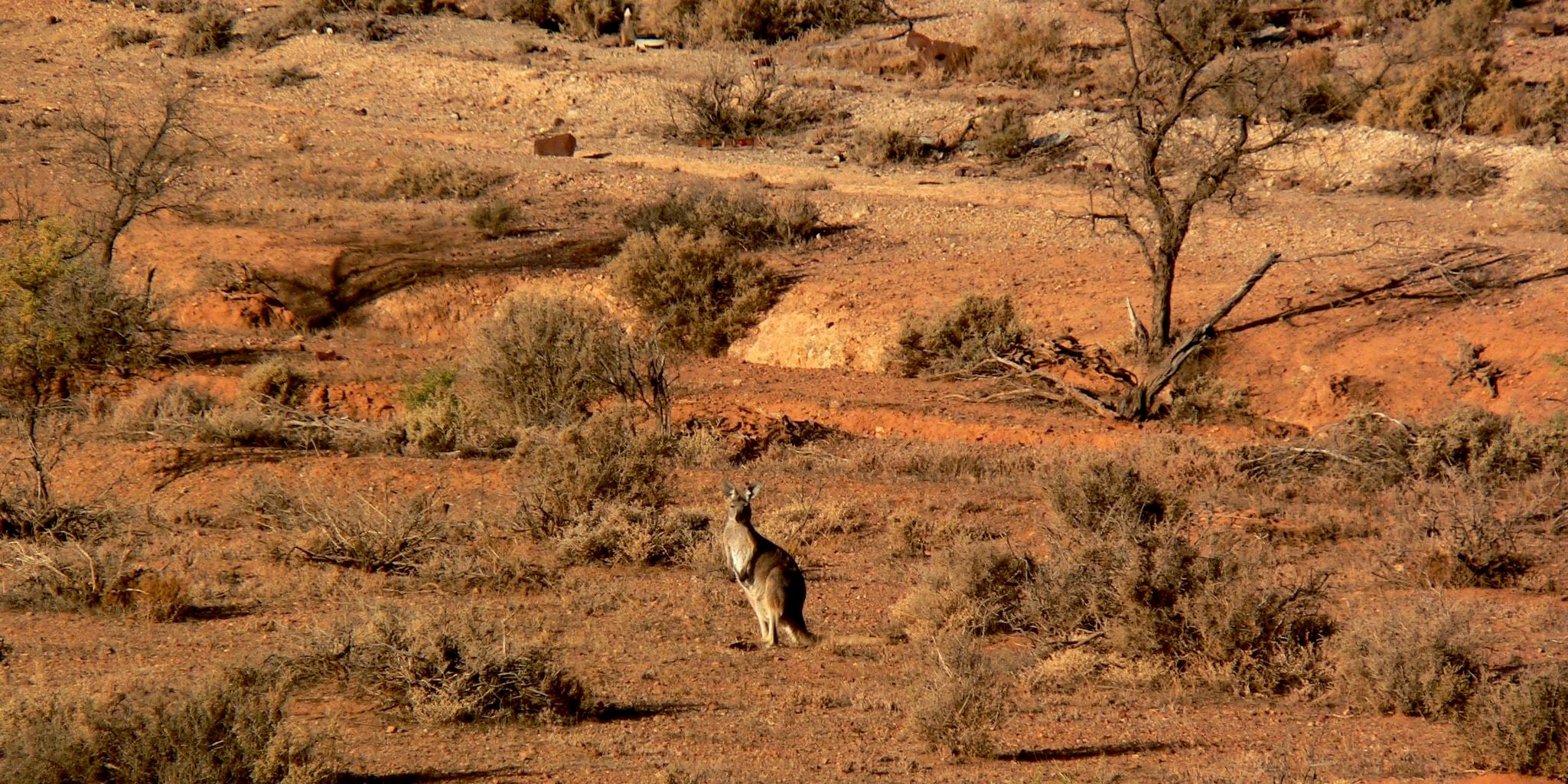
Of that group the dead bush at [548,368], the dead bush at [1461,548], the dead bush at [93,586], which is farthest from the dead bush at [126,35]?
the dead bush at [1461,548]

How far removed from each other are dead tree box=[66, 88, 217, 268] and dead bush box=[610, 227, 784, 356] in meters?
7.24

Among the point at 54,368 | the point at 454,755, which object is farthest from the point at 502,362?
the point at 454,755

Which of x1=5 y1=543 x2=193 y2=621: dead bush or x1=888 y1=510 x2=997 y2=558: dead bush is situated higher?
x1=5 y1=543 x2=193 y2=621: dead bush

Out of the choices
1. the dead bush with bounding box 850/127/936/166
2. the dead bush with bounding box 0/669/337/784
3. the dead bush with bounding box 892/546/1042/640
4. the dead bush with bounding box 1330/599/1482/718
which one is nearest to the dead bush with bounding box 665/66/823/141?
the dead bush with bounding box 850/127/936/166

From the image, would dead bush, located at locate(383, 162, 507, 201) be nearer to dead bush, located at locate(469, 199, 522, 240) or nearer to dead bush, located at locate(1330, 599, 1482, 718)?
dead bush, located at locate(469, 199, 522, 240)

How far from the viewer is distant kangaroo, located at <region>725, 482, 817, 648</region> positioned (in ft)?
28.3

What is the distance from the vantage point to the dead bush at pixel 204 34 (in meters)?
36.9

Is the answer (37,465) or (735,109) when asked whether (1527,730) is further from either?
(735,109)

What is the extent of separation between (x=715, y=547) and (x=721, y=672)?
8.17 feet

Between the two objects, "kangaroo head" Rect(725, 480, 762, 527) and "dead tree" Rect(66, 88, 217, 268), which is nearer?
"kangaroo head" Rect(725, 480, 762, 527)

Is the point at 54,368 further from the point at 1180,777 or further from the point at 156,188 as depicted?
the point at 1180,777

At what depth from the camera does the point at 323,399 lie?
17625 millimetres

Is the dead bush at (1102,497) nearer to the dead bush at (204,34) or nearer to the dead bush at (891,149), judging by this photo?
the dead bush at (891,149)

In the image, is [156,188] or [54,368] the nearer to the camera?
[54,368]
